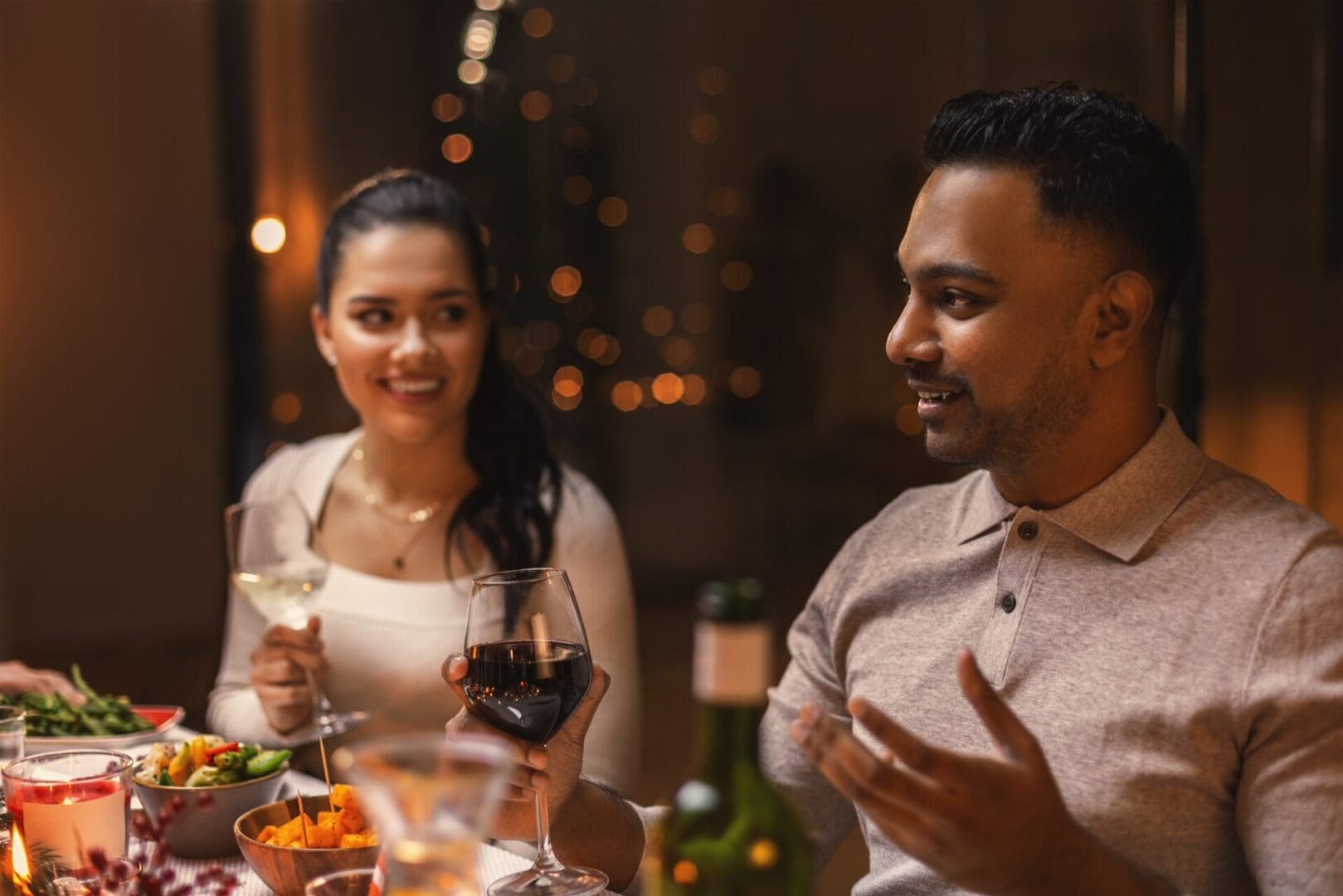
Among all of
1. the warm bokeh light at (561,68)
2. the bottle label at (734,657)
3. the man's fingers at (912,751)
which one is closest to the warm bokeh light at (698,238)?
the warm bokeh light at (561,68)

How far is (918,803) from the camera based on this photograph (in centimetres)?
97

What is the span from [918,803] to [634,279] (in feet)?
13.2

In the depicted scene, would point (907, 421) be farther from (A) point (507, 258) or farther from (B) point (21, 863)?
(B) point (21, 863)

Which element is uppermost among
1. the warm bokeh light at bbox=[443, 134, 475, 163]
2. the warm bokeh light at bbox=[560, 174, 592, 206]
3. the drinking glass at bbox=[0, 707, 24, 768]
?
the warm bokeh light at bbox=[443, 134, 475, 163]

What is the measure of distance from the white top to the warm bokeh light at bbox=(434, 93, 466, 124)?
2708 mm

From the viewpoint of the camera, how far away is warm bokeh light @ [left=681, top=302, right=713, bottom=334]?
479 centimetres

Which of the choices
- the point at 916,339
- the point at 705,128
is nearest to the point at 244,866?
the point at 916,339

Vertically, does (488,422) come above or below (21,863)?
above

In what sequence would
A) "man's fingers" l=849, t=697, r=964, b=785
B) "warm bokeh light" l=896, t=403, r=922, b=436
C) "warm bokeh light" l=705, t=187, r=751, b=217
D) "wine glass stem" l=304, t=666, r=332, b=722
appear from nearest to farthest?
1. "man's fingers" l=849, t=697, r=964, b=785
2. "wine glass stem" l=304, t=666, r=332, b=722
3. "warm bokeh light" l=896, t=403, r=922, b=436
4. "warm bokeh light" l=705, t=187, r=751, b=217

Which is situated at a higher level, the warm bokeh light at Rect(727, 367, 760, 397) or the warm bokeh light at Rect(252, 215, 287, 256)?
the warm bokeh light at Rect(252, 215, 287, 256)

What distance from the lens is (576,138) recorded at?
4.82m

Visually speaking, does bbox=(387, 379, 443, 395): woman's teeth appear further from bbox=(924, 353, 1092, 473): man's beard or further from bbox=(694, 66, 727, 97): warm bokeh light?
bbox=(694, 66, 727, 97): warm bokeh light

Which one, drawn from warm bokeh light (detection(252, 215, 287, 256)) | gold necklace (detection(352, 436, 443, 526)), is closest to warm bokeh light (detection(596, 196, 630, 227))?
warm bokeh light (detection(252, 215, 287, 256))

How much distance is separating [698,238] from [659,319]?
0.33 meters
